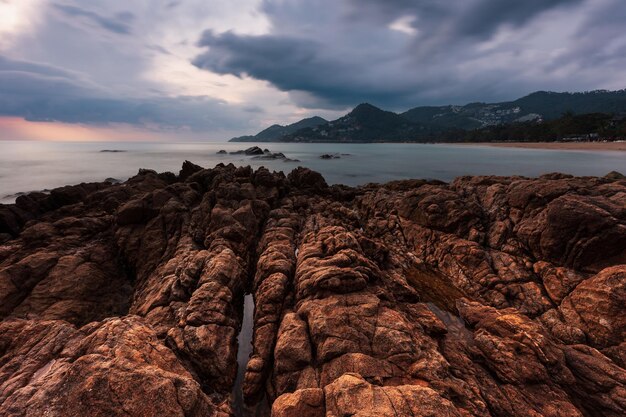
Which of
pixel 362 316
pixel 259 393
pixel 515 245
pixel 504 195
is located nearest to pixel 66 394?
pixel 259 393

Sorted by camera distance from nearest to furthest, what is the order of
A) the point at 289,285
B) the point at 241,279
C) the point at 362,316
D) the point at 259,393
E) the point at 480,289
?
the point at 259,393 → the point at 362,316 → the point at 289,285 → the point at 241,279 → the point at 480,289

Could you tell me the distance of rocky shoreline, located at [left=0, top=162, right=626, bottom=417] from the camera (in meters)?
10.9

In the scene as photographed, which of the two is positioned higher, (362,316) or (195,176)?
(195,176)

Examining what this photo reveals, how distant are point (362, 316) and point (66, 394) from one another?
1300 centimetres

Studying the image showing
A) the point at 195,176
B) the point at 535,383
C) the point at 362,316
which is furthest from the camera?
the point at 195,176

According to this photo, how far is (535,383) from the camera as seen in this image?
42.1 ft

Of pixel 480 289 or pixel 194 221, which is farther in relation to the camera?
pixel 194 221

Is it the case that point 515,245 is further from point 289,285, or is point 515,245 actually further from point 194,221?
point 194,221

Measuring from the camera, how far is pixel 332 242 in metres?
21.8

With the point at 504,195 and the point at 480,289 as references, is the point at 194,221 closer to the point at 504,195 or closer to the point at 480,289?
the point at 480,289

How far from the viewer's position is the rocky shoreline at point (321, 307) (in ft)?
35.8

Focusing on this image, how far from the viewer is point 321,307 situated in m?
15.7

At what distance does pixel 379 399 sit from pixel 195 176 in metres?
41.7

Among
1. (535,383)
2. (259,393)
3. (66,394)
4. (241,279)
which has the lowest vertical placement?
(259,393)
